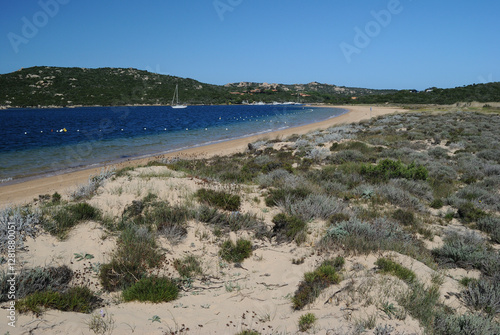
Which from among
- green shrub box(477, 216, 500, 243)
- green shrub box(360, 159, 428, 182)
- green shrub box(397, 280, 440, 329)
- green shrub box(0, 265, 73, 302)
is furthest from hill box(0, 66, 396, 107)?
green shrub box(397, 280, 440, 329)

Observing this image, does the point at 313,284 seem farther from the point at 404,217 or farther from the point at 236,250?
the point at 404,217

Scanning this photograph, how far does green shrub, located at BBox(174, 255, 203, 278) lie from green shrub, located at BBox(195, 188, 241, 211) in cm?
211

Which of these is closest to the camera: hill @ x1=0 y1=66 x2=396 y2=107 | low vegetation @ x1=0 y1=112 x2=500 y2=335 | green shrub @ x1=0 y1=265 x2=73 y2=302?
green shrub @ x1=0 y1=265 x2=73 y2=302

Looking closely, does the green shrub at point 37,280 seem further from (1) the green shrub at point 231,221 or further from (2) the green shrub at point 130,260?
(1) the green shrub at point 231,221

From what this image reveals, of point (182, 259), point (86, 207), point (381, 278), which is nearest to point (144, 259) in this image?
point (182, 259)

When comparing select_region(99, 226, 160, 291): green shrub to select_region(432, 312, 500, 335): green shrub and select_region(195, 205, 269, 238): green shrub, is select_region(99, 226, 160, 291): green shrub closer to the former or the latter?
select_region(195, 205, 269, 238): green shrub

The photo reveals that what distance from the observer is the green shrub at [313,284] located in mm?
4109

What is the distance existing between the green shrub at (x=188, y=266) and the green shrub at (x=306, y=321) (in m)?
2.05

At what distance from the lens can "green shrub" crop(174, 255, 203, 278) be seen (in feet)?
16.4

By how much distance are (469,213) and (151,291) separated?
7.91 m

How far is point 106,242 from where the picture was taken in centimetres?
555

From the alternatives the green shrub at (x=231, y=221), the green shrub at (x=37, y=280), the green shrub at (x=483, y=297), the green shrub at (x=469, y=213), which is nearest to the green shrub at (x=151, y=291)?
the green shrub at (x=37, y=280)

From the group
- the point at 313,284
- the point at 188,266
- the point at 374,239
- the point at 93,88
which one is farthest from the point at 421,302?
the point at 93,88

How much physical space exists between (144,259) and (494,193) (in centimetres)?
1050
